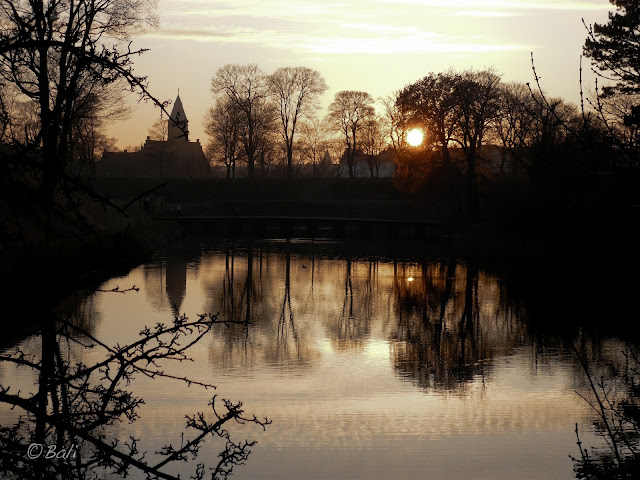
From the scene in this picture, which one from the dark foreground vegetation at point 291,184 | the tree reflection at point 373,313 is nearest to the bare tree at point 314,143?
the dark foreground vegetation at point 291,184

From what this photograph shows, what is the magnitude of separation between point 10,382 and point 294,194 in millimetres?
59373

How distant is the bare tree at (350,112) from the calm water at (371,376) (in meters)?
47.2

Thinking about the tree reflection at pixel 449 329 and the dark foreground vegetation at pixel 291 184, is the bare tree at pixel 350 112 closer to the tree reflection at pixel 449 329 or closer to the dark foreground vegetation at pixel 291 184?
the dark foreground vegetation at pixel 291 184

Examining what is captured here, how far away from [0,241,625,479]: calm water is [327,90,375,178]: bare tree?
47218 mm

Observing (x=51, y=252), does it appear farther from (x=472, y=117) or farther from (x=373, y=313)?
(x=472, y=117)

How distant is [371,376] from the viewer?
14.9 m

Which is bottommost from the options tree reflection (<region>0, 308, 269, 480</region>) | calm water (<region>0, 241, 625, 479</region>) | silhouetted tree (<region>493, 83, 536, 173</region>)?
calm water (<region>0, 241, 625, 479</region>)

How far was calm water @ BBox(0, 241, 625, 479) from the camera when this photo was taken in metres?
10.6

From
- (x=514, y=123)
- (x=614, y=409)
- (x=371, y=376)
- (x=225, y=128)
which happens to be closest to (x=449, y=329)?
(x=371, y=376)

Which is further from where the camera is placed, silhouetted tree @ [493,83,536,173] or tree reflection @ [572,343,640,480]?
tree reflection @ [572,343,640,480]

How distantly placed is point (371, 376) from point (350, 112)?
61738 mm

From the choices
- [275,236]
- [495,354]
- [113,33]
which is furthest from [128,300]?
[275,236]

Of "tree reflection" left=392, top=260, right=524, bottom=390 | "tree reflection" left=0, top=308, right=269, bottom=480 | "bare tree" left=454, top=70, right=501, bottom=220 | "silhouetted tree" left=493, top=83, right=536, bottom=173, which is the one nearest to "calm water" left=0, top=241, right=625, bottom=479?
"tree reflection" left=392, top=260, right=524, bottom=390

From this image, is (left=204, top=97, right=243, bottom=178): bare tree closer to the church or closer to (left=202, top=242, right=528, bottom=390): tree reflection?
the church
